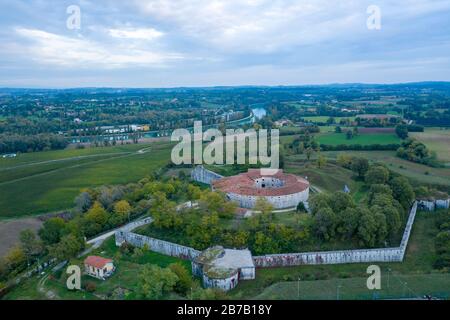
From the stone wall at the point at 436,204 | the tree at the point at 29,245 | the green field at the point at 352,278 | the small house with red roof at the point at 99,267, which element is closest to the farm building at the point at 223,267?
the green field at the point at 352,278

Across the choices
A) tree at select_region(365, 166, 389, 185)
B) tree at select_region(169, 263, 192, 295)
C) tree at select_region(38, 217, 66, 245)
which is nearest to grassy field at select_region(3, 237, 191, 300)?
tree at select_region(169, 263, 192, 295)

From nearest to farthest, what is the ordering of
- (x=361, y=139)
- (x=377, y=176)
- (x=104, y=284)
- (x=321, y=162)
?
(x=104, y=284)
(x=377, y=176)
(x=321, y=162)
(x=361, y=139)

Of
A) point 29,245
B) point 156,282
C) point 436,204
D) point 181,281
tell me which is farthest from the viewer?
point 436,204

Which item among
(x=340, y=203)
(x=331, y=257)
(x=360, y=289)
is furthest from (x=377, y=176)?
(x=360, y=289)

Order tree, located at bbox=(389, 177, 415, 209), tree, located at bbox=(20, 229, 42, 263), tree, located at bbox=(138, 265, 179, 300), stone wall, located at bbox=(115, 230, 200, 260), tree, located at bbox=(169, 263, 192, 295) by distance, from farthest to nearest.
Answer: tree, located at bbox=(389, 177, 415, 209) → tree, located at bbox=(20, 229, 42, 263) → stone wall, located at bbox=(115, 230, 200, 260) → tree, located at bbox=(169, 263, 192, 295) → tree, located at bbox=(138, 265, 179, 300)

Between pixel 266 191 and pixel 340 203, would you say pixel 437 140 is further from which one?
pixel 340 203

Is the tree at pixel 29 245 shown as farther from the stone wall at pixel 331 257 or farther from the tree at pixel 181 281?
the stone wall at pixel 331 257

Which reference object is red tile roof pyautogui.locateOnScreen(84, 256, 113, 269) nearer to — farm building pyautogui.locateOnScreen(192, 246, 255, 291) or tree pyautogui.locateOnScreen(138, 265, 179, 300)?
tree pyautogui.locateOnScreen(138, 265, 179, 300)
